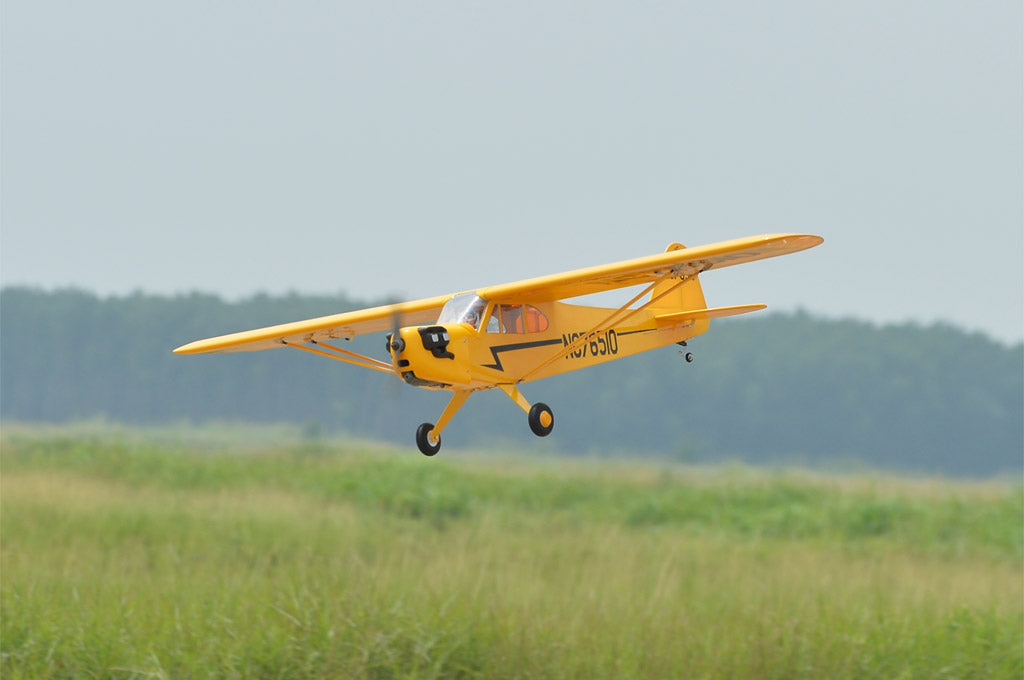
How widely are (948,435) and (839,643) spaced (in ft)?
241

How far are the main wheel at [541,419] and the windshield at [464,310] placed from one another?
1.78ft

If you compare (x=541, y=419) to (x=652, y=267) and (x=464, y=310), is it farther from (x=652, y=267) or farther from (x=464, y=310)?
(x=652, y=267)

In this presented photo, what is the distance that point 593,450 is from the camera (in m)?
8.84

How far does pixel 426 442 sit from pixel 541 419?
A: 0.96 feet

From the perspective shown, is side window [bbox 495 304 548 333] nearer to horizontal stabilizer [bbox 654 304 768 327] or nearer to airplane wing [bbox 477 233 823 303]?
airplane wing [bbox 477 233 823 303]

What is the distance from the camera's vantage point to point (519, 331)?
2.80 m

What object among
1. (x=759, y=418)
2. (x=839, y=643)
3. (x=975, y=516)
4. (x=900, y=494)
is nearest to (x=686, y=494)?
(x=759, y=418)

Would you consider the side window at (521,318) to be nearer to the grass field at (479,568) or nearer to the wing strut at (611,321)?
the wing strut at (611,321)

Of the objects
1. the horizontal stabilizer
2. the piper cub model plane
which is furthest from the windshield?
the horizontal stabilizer

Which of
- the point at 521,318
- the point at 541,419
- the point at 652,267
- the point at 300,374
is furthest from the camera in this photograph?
the point at 300,374

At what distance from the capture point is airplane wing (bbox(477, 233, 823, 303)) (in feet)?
9.13

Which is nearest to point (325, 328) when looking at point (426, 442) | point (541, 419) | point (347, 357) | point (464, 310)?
point (347, 357)

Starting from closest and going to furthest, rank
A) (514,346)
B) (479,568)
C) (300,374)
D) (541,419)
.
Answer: (541,419) < (514,346) < (300,374) < (479,568)

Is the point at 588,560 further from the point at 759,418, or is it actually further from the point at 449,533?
the point at 759,418
